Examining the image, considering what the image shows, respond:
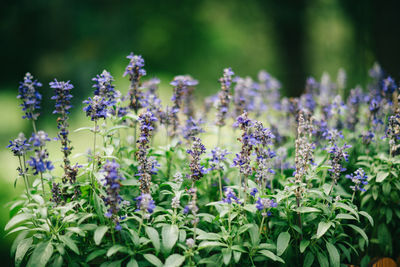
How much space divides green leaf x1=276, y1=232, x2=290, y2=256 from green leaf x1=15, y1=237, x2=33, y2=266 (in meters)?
2.07

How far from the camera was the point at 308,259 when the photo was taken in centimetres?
291

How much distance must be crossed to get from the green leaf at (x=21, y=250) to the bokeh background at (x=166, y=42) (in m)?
6.05

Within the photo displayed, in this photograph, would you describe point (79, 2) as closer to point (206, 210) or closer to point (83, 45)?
point (83, 45)

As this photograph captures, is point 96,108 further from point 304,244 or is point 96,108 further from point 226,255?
point 304,244

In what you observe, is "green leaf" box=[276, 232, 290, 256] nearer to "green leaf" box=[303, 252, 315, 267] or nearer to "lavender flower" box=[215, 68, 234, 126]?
"green leaf" box=[303, 252, 315, 267]

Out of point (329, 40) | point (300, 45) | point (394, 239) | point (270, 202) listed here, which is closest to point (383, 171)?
point (394, 239)

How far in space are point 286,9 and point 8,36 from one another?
430 inches

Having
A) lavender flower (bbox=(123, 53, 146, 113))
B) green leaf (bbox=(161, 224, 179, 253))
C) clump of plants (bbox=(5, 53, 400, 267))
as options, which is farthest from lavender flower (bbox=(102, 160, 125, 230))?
lavender flower (bbox=(123, 53, 146, 113))

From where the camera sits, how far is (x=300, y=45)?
13.8 metres

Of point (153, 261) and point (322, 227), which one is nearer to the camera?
point (153, 261)

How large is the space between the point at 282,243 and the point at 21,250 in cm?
217

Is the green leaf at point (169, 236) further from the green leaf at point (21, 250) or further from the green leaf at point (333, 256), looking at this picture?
the green leaf at point (333, 256)

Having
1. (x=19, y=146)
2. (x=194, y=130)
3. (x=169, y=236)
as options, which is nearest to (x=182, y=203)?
(x=169, y=236)

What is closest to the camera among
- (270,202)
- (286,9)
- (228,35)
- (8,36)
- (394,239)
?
(270,202)
